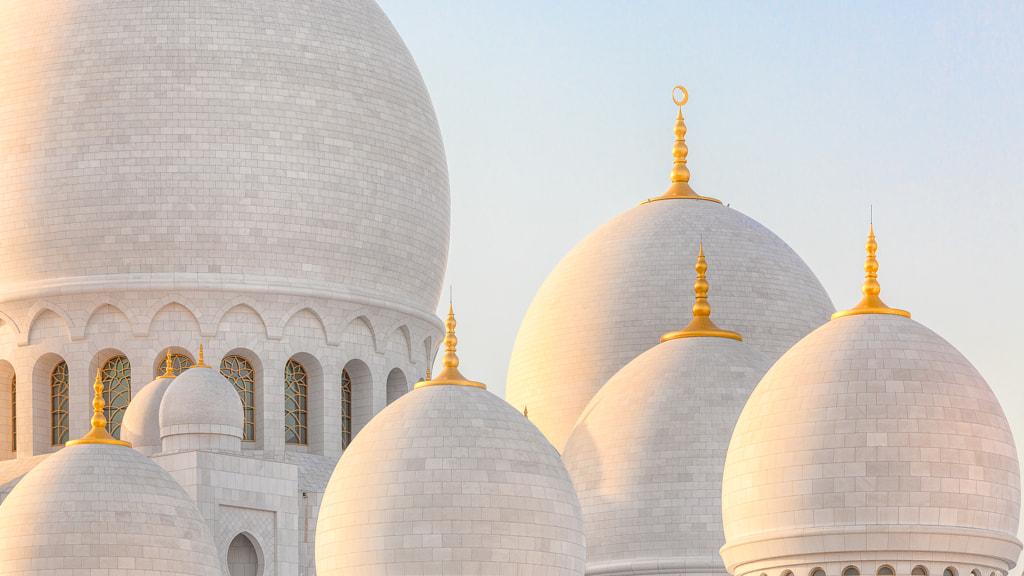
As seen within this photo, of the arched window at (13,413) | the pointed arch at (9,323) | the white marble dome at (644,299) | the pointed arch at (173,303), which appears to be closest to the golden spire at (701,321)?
the white marble dome at (644,299)

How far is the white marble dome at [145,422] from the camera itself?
3488cm

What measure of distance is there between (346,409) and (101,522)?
30.8ft

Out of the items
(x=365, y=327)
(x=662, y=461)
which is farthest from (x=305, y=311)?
(x=662, y=461)

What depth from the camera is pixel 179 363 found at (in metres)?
37.1

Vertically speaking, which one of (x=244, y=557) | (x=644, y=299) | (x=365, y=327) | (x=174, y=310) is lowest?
(x=244, y=557)

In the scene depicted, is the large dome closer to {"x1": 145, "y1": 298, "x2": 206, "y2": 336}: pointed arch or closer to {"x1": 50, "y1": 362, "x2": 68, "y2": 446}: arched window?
{"x1": 145, "y1": 298, "x2": 206, "y2": 336}: pointed arch

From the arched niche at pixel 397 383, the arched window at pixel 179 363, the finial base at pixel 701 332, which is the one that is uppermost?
the arched niche at pixel 397 383

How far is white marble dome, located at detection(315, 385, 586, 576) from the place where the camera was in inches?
1090

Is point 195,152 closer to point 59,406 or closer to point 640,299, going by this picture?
point 59,406

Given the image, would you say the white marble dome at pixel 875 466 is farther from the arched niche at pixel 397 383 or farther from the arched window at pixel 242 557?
the arched niche at pixel 397 383

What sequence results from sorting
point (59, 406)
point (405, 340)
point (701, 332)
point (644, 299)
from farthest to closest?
point (405, 340)
point (644, 299)
point (59, 406)
point (701, 332)

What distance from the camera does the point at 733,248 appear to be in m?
39.8

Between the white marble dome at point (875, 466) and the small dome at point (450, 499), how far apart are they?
246 centimetres

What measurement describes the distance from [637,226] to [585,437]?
779 centimetres
